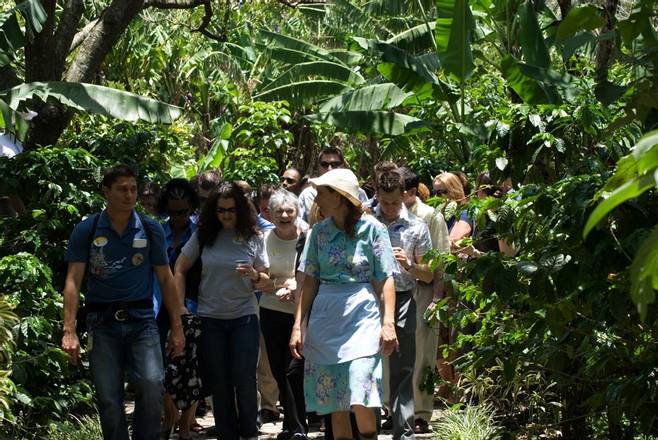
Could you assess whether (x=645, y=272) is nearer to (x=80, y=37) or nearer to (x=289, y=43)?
(x=80, y=37)

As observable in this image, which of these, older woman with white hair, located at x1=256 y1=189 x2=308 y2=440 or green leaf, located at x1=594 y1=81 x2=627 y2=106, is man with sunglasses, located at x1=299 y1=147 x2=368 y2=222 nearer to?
older woman with white hair, located at x1=256 y1=189 x2=308 y2=440

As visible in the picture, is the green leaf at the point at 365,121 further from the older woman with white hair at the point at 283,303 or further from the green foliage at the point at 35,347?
the green foliage at the point at 35,347

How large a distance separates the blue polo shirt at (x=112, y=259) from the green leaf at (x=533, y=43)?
3.71 metres

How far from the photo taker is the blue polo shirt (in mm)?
6957

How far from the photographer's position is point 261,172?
1279 centimetres

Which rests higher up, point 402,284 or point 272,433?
point 402,284

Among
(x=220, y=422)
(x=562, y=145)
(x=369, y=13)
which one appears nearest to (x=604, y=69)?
(x=562, y=145)

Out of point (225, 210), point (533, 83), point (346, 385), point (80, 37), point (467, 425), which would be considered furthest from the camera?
point (80, 37)

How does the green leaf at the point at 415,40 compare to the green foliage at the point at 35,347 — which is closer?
the green foliage at the point at 35,347

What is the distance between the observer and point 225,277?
796cm

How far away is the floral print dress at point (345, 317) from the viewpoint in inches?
270

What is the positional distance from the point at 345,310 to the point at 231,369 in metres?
1.33

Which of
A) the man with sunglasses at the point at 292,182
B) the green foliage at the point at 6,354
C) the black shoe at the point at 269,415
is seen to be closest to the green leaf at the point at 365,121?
the man with sunglasses at the point at 292,182

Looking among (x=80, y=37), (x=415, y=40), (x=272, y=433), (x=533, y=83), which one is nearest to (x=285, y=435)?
(x=272, y=433)
